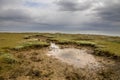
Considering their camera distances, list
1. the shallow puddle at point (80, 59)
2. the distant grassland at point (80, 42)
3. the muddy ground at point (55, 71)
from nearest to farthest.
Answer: the muddy ground at point (55, 71) < the shallow puddle at point (80, 59) < the distant grassland at point (80, 42)

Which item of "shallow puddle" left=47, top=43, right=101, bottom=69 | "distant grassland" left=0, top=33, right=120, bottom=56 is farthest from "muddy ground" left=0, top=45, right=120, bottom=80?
"distant grassland" left=0, top=33, right=120, bottom=56

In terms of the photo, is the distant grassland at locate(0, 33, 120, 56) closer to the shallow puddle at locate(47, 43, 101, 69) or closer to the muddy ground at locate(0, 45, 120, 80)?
the shallow puddle at locate(47, 43, 101, 69)

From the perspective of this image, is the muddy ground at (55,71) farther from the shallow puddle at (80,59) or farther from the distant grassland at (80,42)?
the distant grassland at (80,42)

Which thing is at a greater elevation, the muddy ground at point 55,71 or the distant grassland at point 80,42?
the distant grassland at point 80,42

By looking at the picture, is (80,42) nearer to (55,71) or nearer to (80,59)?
(80,59)

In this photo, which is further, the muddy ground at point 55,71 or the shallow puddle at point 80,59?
the shallow puddle at point 80,59

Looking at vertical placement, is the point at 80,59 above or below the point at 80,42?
below

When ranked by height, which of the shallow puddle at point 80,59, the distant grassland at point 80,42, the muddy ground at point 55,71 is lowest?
the muddy ground at point 55,71

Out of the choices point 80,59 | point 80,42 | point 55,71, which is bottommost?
point 55,71

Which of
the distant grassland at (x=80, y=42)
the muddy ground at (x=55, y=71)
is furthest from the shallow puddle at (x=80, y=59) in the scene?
the distant grassland at (x=80, y=42)

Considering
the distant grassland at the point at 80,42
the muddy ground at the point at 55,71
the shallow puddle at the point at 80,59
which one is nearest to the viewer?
the muddy ground at the point at 55,71

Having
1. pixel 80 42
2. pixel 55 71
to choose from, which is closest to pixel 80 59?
pixel 55 71

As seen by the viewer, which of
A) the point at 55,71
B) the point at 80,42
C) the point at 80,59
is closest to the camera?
the point at 55,71

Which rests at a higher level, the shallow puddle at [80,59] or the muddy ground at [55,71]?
the shallow puddle at [80,59]
